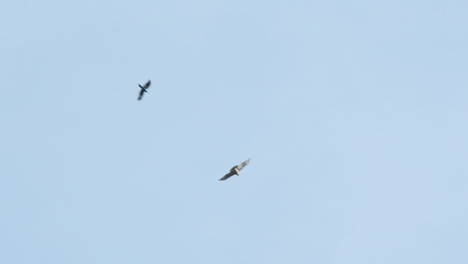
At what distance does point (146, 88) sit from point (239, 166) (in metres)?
35.9

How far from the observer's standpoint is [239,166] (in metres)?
103

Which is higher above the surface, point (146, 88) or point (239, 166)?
point (146, 88)

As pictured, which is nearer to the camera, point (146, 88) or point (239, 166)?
point (239, 166)

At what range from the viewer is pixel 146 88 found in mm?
132125
